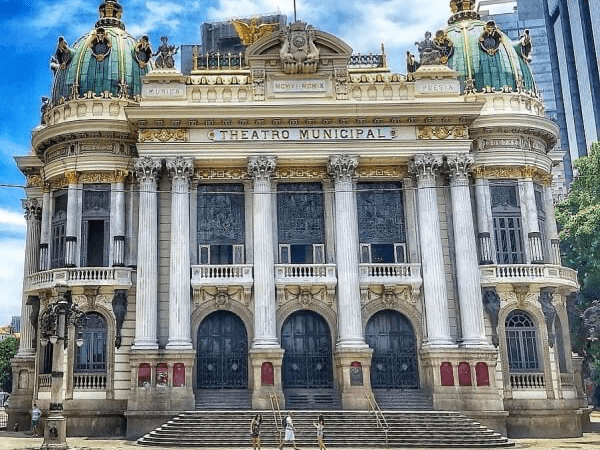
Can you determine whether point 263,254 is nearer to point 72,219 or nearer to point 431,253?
point 431,253

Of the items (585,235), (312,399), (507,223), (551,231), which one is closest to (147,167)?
(312,399)

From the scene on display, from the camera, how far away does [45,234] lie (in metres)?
35.9

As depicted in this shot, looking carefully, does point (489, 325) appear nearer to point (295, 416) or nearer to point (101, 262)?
point (295, 416)

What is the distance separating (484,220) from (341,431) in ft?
42.9

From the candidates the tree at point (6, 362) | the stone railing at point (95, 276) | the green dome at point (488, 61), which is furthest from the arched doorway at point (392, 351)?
the tree at point (6, 362)

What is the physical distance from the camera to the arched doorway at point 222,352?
109 feet

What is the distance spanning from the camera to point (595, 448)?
26922 millimetres

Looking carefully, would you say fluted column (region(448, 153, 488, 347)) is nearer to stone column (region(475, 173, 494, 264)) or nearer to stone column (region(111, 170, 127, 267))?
stone column (region(475, 173, 494, 264))

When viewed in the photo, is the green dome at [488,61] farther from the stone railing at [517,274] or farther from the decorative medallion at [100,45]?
the decorative medallion at [100,45]

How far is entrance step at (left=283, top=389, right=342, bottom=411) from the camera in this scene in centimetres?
3183

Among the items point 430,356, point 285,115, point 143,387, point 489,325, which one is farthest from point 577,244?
point 143,387

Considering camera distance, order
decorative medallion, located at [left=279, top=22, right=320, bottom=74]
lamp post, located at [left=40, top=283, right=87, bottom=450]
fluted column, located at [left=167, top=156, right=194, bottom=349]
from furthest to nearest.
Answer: decorative medallion, located at [left=279, top=22, right=320, bottom=74] → fluted column, located at [left=167, top=156, right=194, bottom=349] → lamp post, located at [left=40, top=283, right=87, bottom=450]

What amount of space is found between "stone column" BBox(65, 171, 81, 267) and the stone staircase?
9.64 m

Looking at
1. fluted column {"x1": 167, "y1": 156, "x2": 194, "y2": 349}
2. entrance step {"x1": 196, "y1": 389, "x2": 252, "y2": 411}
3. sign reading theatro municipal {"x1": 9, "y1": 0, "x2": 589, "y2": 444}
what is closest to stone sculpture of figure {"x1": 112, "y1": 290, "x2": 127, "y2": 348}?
sign reading theatro municipal {"x1": 9, "y1": 0, "x2": 589, "y2": 444}
